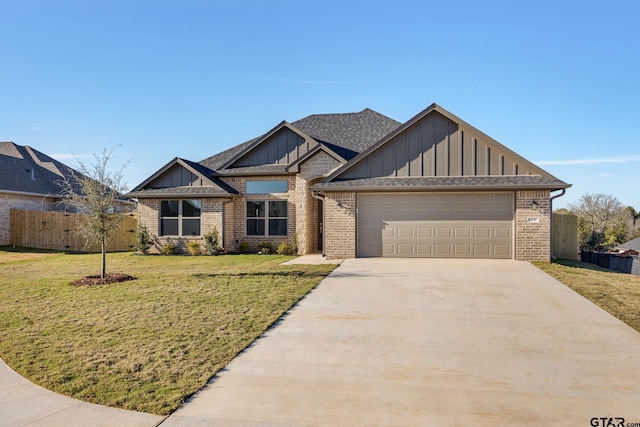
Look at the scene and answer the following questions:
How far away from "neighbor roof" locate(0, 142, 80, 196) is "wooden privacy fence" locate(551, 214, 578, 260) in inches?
990

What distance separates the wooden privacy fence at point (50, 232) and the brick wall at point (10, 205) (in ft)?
0.92

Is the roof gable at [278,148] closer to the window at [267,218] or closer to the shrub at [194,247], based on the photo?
the window at [267,218]

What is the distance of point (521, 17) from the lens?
13305 millimetres

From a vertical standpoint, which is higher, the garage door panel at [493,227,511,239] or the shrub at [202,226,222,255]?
the garage door panel at [493,227,511,239]

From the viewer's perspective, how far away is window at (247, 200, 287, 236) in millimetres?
19000

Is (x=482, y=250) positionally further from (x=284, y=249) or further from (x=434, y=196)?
(x=284, y=249)

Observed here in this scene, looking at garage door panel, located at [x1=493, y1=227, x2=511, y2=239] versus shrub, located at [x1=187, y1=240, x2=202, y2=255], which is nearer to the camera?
garage door panel, located at [x1=493, y1=227, x2=511, y2=239]

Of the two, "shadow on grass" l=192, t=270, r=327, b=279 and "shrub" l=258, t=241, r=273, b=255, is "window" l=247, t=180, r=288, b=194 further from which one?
"shadow on grass" l=192, t=270, r=327, b=279

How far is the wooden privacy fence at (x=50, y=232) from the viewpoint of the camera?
22.2 m

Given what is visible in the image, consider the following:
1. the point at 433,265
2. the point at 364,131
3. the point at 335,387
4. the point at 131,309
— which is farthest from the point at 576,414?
the point at 364,131

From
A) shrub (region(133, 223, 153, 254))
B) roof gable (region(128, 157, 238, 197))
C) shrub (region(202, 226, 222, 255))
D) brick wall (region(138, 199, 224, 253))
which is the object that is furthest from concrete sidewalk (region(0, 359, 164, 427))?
shrub (region(133, 223, 153, 254))

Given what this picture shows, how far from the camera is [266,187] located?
19.2 metres

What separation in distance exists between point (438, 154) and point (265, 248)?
27.5ft

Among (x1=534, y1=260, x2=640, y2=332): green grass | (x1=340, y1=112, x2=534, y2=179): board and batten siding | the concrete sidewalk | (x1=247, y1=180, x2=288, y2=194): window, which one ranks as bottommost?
the concrete sidewalk
